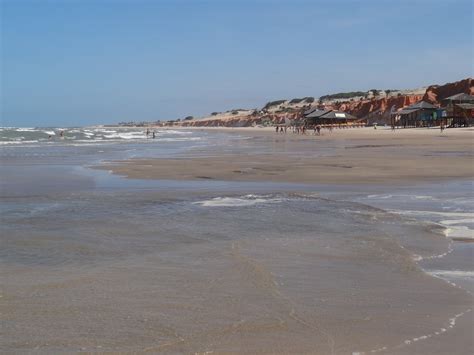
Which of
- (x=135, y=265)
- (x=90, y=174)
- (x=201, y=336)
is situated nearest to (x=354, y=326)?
(x=201, y=336)

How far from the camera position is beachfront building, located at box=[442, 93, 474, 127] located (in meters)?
59.0

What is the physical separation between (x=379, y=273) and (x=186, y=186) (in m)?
8.07

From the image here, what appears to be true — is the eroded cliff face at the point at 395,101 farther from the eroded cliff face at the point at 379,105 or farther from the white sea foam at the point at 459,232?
the white sea foam at the point at 459,232

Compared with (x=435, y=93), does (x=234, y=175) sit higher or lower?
lower

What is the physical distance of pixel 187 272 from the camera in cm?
527

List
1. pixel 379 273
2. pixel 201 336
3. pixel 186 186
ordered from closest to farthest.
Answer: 1. pixel 201 336
2. pixel 379 273
3. pixel 186 186

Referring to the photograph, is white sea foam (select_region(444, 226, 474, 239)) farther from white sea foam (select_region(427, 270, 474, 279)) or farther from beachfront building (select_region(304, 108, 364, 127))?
beachfront building (select_region(304, 108, 364, 127))

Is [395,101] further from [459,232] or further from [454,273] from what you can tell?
[454,273]

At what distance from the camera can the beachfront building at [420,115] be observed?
2618 inches

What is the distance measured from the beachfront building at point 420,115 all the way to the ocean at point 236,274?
60.1 metres

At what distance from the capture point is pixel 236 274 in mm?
5160

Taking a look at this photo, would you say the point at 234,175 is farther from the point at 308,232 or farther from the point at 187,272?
the point at 187,272

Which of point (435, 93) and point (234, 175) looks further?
point (435, 93)

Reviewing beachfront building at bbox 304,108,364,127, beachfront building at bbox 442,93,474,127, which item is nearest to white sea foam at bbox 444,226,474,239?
beachfront building at bbox 442,93,474,127
